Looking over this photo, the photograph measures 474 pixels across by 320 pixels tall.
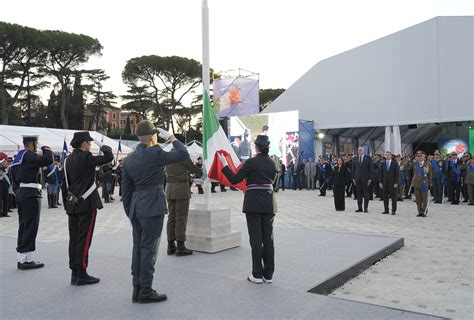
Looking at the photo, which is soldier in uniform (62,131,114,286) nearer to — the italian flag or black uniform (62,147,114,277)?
black uniform (62,147,114,277)

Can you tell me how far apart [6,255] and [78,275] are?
2.24 m

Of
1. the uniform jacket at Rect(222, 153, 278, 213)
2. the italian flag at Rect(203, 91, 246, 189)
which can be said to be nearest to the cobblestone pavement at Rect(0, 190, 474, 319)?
the uniform jacket at Rect(222, 153, 278, 213)

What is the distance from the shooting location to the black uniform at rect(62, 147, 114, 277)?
4242 mm

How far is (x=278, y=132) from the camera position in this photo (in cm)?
2206

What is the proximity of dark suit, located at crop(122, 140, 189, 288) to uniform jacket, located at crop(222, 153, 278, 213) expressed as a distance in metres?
0.81

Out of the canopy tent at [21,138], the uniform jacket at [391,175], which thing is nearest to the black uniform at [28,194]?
the uniform jacket at [391,175]

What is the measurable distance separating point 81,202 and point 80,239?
397mm

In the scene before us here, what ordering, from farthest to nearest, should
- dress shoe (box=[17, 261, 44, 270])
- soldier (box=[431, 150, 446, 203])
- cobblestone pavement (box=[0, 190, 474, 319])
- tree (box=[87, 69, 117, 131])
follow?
tree (box=[87, 69, 117, 131]) < soldier (box=[431, 150, 446, 203]) < dress shoe (box=[17, 261, 44, 270]) < cobblestone pavement (box=[0, 190, 474, 319])

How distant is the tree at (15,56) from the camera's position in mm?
37312

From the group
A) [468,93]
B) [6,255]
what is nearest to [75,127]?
[468,93]

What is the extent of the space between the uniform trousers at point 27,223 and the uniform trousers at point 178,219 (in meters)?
1.69

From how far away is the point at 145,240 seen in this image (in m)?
3.69

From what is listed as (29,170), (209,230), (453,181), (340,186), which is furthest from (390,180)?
(29,170)

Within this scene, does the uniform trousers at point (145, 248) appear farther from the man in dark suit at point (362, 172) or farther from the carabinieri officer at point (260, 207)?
the man in dark suit at point (362, 172)
